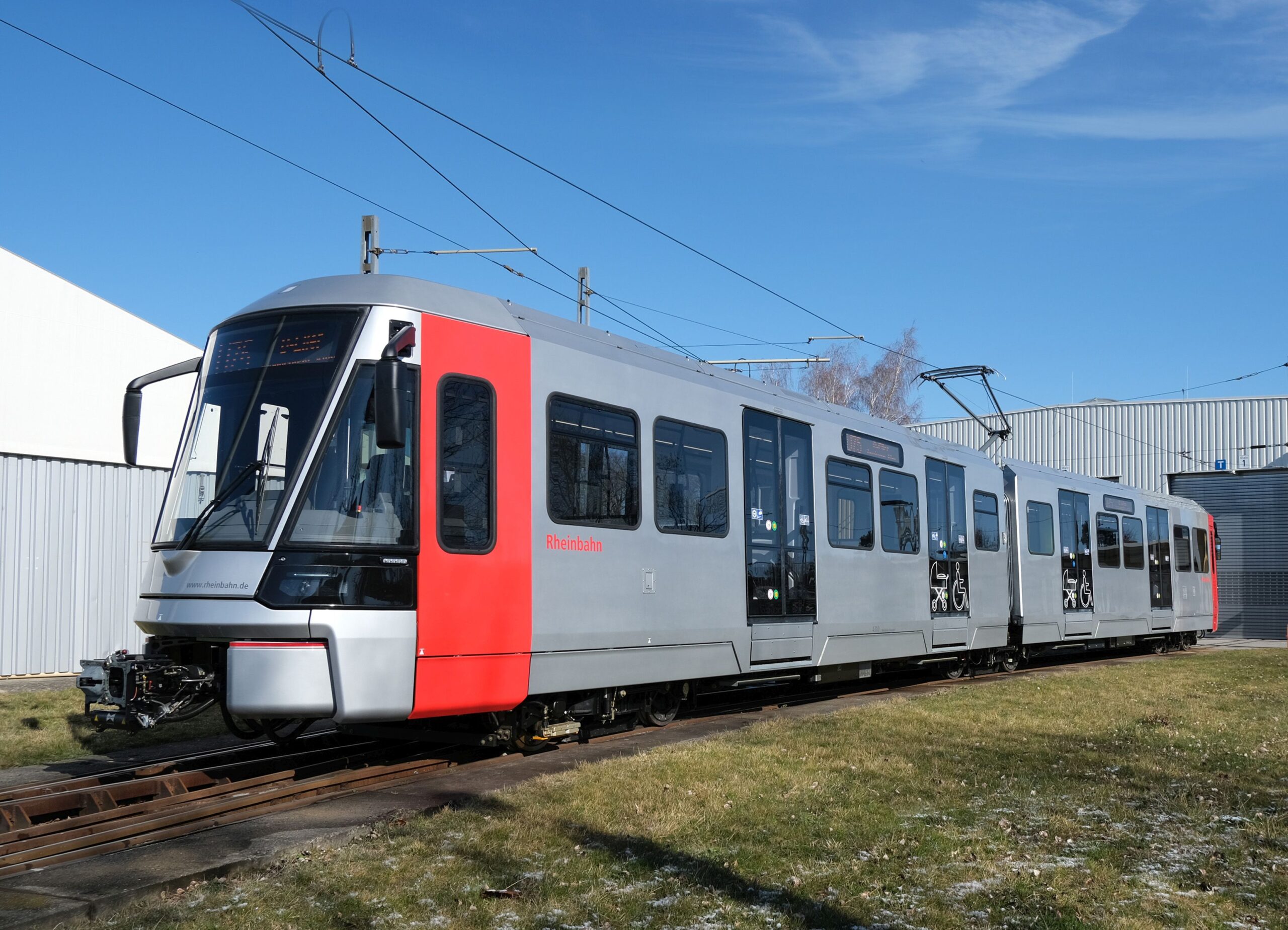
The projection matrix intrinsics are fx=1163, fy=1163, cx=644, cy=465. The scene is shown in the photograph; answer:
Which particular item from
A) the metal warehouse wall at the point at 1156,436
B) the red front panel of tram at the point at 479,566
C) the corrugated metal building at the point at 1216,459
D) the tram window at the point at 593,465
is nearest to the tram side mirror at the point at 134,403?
the red front panel of tram at the point at 479,566

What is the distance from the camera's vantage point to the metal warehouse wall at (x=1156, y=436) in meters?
37.7

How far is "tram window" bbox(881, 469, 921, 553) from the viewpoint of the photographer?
1452 centimetres

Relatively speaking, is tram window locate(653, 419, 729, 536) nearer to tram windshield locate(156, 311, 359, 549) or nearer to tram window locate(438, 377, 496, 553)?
tram window locate(438, 377, 496, 553)

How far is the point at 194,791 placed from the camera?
7.91 meters

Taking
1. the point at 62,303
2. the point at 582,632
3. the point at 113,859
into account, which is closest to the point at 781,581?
the point at 582,632

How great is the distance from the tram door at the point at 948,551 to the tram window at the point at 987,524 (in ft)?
1.77

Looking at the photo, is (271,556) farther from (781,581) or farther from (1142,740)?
(1142,740)

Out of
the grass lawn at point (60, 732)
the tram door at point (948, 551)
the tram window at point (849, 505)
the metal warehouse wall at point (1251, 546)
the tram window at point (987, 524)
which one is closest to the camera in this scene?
the grass lawn at point (60, 732)

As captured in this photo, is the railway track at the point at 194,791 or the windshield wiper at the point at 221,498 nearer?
the railway track at the point at 194,791

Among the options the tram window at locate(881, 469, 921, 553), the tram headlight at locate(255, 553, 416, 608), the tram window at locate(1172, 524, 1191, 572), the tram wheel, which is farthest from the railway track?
the tram window at locate(1172, 524, 1191, 572)

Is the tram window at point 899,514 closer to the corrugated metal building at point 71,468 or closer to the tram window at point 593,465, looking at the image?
the tram window at point 593,465

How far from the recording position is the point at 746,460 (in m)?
11.7

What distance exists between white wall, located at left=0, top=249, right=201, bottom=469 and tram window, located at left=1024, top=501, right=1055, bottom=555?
14.7 metres

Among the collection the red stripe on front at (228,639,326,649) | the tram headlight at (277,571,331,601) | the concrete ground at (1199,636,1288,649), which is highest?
the tram headlight at (277,571,331,601)
